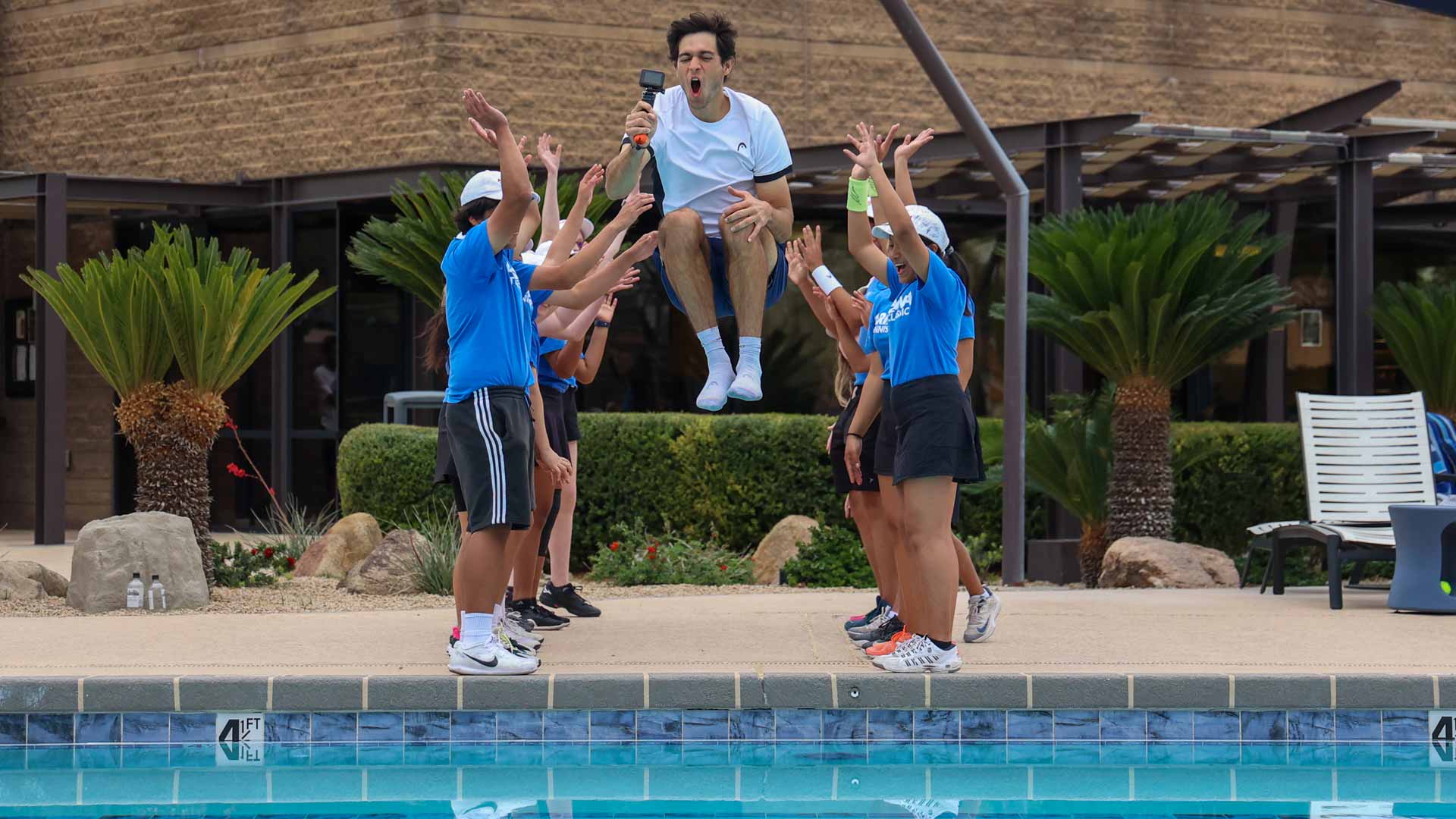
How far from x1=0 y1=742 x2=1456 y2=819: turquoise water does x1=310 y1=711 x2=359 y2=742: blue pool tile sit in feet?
0.16

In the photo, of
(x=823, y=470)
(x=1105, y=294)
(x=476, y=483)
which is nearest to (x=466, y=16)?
(x=823, y=470)

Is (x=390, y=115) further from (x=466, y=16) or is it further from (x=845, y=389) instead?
(x=845, y=389)

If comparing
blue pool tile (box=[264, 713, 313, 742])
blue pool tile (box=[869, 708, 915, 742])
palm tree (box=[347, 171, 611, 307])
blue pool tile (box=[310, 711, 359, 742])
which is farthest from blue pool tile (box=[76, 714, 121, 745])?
palm tree (box=[347, 171, 611, 307])

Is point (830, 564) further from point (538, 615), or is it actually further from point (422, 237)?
point (422, 237)

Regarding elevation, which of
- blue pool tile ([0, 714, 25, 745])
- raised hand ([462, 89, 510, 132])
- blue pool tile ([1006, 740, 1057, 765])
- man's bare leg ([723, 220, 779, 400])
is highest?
raised hand ([462, 89, 510, 132])

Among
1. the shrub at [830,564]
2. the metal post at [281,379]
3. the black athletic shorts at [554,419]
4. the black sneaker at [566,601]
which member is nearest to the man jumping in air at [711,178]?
the black athletic shorts at [554,419]

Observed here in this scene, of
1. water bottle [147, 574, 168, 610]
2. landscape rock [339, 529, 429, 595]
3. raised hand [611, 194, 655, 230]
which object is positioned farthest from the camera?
landscape rock [339, 529, 429, 595]

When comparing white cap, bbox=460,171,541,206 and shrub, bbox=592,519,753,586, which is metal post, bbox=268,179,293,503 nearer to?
shrub, bbox=592,519,753,586

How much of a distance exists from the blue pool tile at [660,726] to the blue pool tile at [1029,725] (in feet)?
4.45

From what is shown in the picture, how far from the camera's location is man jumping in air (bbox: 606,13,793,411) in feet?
14.4

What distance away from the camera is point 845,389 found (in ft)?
30.6

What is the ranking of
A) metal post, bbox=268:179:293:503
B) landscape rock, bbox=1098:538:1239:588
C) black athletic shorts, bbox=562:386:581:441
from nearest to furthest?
black athletic shorts, bbox=562:386:581:441
landscape rock, bbox=1098:538:1239:588
metal post, bbox=268:179:293:503

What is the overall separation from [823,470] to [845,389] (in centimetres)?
533

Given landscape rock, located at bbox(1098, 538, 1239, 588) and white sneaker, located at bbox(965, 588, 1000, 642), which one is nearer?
white sneaker, located at bbox(965, 588, 1000, 642)
